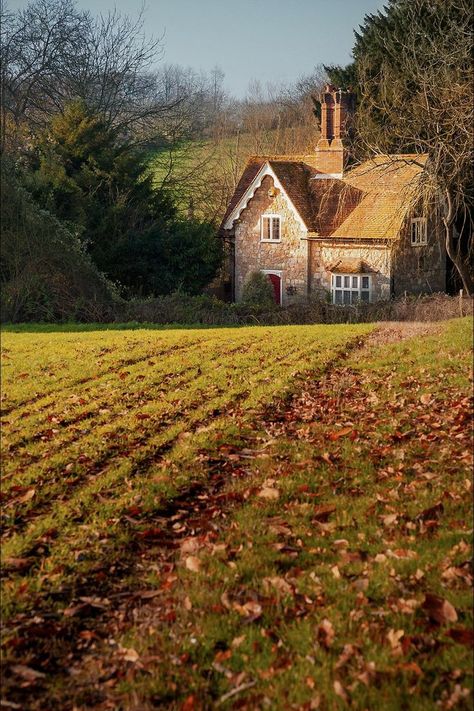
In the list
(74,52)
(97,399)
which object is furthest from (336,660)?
(74,52)

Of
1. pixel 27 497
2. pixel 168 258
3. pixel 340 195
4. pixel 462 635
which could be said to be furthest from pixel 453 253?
pixel 462 635

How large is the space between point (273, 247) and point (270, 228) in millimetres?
868

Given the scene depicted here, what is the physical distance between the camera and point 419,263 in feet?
119

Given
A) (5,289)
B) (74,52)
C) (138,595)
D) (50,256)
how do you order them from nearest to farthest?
(138,595)
(5,289)
(50,256)
(74,52)

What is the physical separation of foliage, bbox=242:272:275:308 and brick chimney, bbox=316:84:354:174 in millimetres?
5818

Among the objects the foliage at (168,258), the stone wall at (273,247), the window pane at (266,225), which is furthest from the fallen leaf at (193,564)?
the window pane at (266,225)

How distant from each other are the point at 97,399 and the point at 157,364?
2.08 metres

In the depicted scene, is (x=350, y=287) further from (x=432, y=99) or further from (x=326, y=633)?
(x=326, y=633)

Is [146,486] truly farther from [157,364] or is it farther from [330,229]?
[330,229]

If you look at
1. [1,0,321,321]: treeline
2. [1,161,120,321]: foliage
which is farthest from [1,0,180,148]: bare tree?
[1,161,120,321]: foliage

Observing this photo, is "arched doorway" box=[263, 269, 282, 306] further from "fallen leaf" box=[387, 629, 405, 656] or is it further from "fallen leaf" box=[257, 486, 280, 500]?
"fallen leaf" box=[387, 629, 405, 656]

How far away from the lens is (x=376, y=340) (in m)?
14.6

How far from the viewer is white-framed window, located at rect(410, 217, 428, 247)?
116 feet

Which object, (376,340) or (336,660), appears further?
(376,340)
